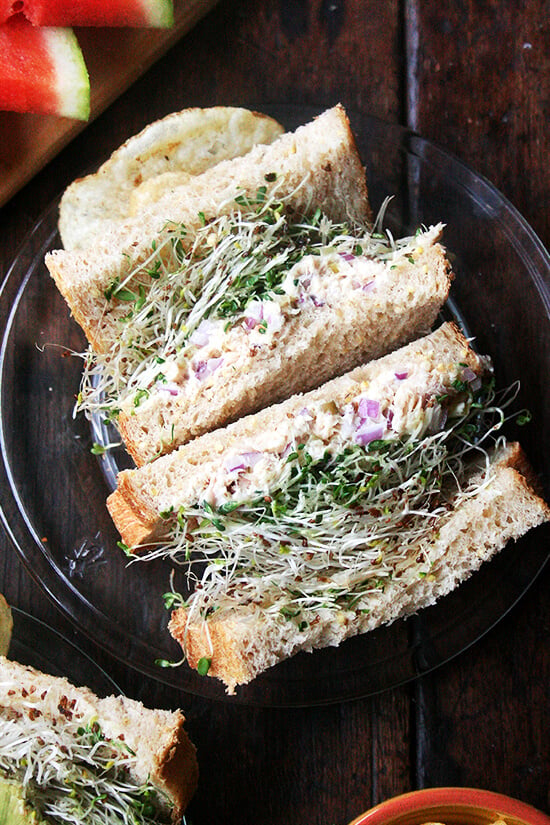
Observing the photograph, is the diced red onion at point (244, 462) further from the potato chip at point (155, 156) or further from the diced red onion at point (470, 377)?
the potato chip at point (155, 156)

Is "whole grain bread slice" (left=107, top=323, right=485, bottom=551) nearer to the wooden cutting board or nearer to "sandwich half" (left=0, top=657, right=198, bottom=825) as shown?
"sandwich half" (left=0, top=657, right=198, bottom=825)

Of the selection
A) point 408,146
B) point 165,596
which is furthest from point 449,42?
point 165,596

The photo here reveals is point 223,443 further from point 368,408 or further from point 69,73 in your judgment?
point 69,73

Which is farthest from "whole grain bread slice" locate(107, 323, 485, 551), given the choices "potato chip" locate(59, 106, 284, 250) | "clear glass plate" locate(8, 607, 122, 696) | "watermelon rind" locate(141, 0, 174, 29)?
"watermelon rind" locate(141, 0, 174, 29)

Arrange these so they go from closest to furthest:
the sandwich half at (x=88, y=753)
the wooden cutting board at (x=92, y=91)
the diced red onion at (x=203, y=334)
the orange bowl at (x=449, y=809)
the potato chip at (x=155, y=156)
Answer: the orange bowl at (x=449, y=809), the sandwich half at (x=88, y=753), the diced red onion at (x=203, y=334), the potato chip at (x=155, y=156), the wooden cutting board at (x=92, y=91)

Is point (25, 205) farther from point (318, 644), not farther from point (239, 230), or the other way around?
point (318, 644)

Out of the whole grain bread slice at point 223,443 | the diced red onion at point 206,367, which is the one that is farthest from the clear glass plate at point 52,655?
the diced red onion at point 206,367
